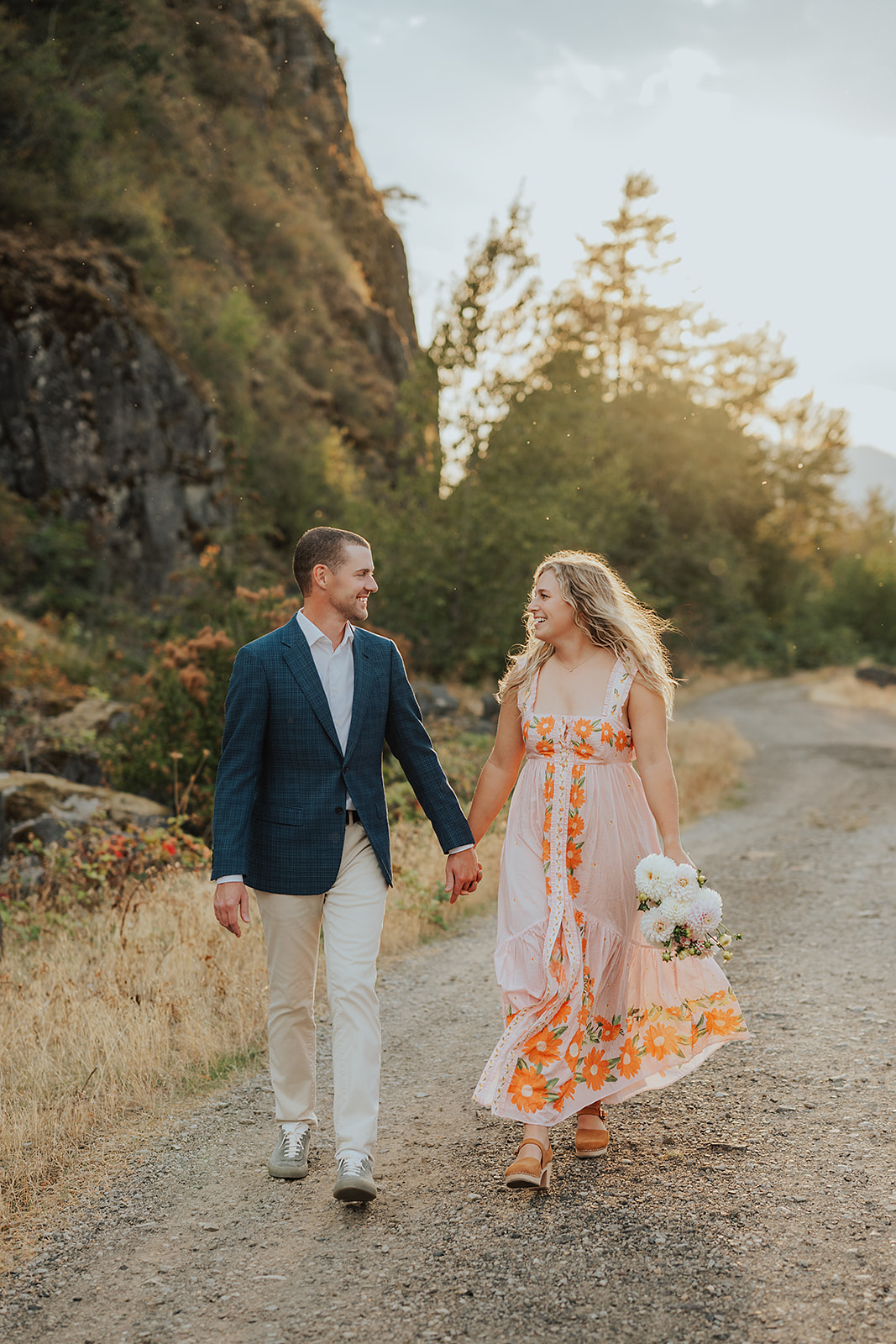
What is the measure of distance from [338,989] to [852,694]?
2882cm

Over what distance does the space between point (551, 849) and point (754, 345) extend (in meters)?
46.6

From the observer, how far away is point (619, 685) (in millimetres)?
3771

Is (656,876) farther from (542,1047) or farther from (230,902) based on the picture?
(230,902)

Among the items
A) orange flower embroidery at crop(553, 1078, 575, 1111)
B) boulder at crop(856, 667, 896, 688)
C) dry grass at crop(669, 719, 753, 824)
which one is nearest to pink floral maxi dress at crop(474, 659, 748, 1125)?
orange flower embroidery at crop(553, 1078, 575, 1111)

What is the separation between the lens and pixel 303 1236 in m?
3.24

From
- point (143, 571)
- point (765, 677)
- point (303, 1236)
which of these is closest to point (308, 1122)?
point (303, 1236)

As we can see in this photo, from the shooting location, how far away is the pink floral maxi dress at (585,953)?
11.8 feet

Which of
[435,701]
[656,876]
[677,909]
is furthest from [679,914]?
[435,701]

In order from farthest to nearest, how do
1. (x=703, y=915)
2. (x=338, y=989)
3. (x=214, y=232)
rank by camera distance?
(x=214, y=232)
(x=338, y=989)
(x=703, y=915)

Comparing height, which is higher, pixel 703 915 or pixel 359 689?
pixel 359 689

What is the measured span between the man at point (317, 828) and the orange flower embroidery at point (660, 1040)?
31.9 inches

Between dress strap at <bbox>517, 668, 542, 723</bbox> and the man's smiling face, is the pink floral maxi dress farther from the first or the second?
the man's smiling face

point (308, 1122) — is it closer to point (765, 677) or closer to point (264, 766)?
point (264, 766)

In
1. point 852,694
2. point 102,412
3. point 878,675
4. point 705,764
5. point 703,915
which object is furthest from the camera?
point 878,675
